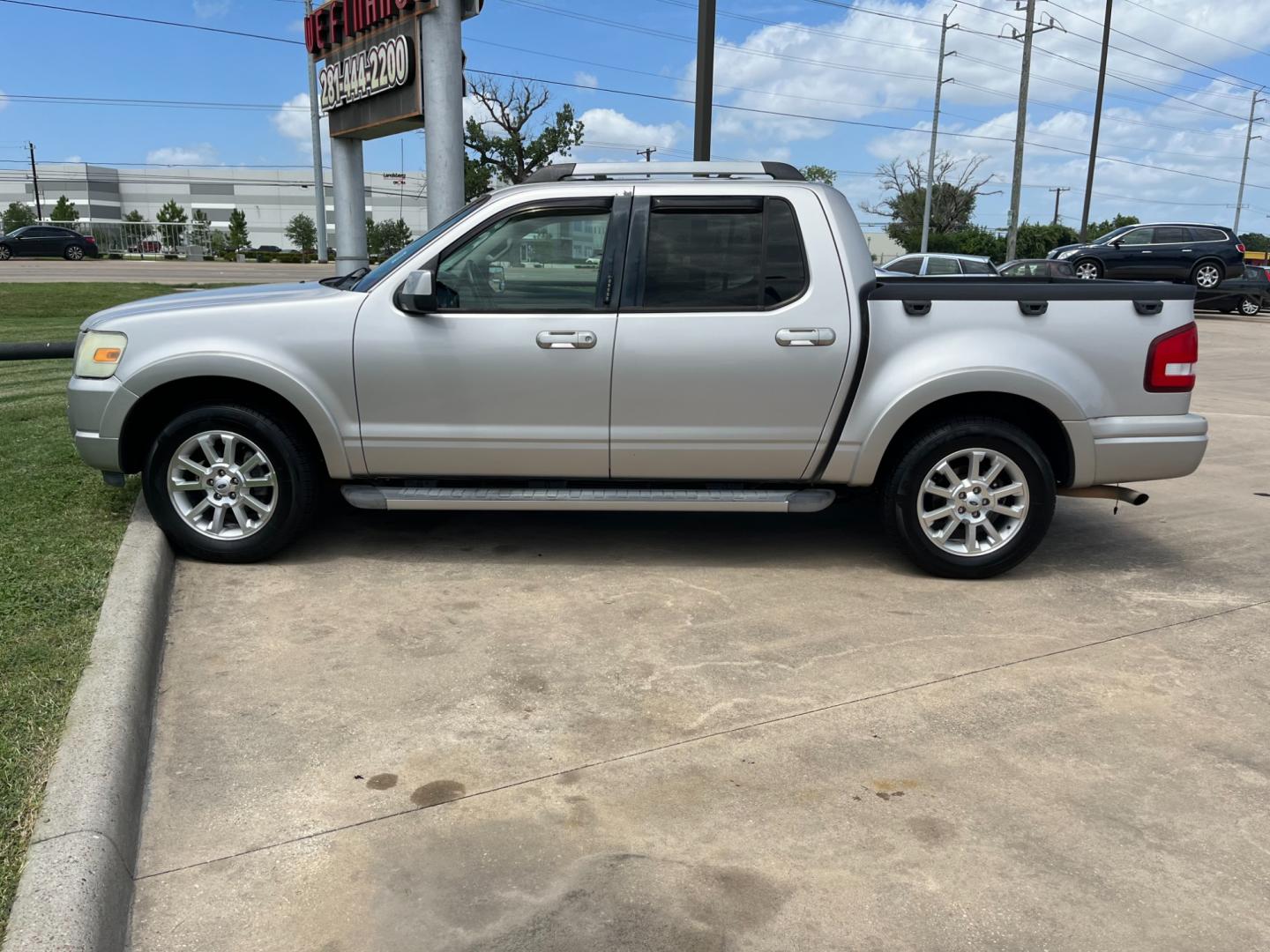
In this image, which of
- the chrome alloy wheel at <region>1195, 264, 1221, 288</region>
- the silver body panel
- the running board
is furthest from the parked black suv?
the running board

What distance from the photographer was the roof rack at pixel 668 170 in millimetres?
5191

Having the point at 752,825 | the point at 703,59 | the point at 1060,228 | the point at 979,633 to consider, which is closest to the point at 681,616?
the point at 979,633

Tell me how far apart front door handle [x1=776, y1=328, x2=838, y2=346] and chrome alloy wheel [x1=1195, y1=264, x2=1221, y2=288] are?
24633 mm

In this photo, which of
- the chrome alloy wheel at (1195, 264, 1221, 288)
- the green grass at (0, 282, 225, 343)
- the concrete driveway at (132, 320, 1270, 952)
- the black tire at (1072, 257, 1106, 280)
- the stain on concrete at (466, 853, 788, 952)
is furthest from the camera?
the chrome alloy wheel at (1195, 264, 1221, 288)

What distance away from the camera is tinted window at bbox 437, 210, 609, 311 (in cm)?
501

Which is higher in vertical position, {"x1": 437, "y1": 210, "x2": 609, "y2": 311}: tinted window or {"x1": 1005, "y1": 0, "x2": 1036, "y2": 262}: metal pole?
{"x1": 1005, "y1": 0, "x2": 1036, "y2": 262}: metal pole

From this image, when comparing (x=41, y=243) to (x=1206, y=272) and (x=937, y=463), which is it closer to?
(x=1206, y=272)

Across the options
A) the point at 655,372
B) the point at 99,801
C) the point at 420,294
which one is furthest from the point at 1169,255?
the point at 99,801

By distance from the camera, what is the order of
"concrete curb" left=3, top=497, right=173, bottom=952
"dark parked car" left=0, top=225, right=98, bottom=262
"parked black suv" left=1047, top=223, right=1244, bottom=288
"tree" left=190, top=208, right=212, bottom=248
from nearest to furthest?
1. "concrete curb" left=3, top=497, right=173, bottom=952
2. "parked black suv" left=1047, top=223, right=1244, bottom=288
3. "dark parked car" left=0, top=225, right=98, bottom=262
4. "tree" left=190, top=208, right=212, bottom=248

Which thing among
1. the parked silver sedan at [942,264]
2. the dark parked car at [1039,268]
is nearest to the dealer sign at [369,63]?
the parked silver sedan at [942,264]

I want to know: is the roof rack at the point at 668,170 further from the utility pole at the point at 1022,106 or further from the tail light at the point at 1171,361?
the utility pole at the point at 1022,106

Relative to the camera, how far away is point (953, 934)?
8.56 feet

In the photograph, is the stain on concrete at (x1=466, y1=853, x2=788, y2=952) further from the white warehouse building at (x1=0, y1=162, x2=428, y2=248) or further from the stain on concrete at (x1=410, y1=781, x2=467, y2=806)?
the white warehouse building at (x1=0, y1=162, x2=428, y2=248)

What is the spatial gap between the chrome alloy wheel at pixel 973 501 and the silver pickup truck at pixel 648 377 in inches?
0.5
